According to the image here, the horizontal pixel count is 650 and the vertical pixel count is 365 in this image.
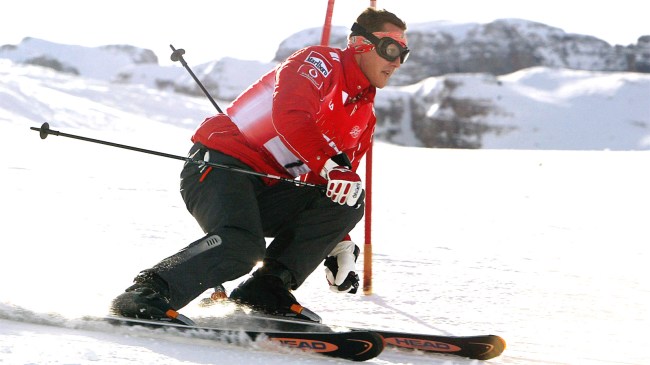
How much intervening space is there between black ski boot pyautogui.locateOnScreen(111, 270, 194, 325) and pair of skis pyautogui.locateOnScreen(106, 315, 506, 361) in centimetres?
4

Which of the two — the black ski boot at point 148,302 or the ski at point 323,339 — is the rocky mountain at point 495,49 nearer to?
the black ski boot at point 148,302

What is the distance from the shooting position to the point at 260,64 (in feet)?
134

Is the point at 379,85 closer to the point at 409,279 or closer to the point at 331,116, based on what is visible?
the point at 331,116

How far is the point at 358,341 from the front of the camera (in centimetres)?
261

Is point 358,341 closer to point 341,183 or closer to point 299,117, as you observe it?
point 341,183

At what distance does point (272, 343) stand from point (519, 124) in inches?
1518

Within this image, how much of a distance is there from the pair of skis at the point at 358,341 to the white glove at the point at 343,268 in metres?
0.57

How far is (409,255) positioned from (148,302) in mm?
2674

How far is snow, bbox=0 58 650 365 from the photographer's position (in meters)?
2.77

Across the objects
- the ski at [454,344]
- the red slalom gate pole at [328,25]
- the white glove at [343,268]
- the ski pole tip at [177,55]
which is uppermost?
the red slalom gate pole at [328,25]

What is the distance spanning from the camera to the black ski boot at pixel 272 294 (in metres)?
3.21

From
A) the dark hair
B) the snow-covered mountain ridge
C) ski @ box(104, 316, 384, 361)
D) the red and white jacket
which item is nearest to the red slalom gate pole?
the dark hair

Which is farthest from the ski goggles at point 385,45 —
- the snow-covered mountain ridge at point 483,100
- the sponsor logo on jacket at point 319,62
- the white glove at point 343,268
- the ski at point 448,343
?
the snow-covered mountain ridge at point 483,100

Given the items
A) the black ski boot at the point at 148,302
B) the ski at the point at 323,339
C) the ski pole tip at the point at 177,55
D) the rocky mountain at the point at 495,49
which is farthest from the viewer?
the rocky mountain at the point at 495,49
